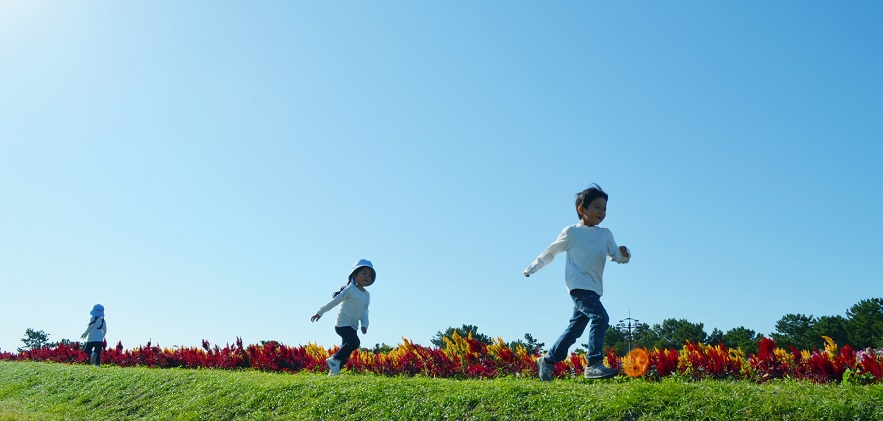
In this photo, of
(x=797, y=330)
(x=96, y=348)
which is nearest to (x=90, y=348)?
(x=96, y=348)

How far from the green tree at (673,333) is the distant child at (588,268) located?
1352cm

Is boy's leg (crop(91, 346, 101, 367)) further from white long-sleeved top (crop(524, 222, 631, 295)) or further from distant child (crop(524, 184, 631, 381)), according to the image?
white long-sleeved top (crop(524, 222, 631, 295))

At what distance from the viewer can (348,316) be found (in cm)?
820

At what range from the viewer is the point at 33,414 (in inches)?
315

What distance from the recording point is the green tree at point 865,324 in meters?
19.5

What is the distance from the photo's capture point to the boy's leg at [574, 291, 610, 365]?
567 centimetres

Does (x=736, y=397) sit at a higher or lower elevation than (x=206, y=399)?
lower

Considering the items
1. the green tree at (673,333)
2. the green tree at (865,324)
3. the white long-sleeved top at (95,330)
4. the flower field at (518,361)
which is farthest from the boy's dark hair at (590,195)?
the green tree at (865,324)

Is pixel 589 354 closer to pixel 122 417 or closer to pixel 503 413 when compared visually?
pixel 503 413

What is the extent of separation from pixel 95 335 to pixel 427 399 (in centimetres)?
1078

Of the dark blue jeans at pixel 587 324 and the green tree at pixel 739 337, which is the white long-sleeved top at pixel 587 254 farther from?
the green tree at pixel 739 337

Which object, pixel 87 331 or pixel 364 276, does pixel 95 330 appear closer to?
pixel 87 331

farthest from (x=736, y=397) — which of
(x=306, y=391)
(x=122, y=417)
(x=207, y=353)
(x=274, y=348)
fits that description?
(x=207, y=353)

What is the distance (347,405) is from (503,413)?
5.01ft
